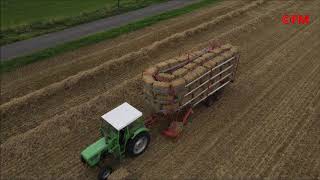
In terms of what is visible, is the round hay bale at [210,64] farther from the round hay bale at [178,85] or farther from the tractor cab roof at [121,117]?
the tractor cab roof at [121,117]

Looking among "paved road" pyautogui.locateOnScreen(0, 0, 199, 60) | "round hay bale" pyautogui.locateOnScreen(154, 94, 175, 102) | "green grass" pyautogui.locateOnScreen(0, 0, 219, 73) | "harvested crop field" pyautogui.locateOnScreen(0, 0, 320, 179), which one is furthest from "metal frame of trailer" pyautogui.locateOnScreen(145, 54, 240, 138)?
"paved road" pyautogui.locateOnScreen(0, 0, 199, 60)

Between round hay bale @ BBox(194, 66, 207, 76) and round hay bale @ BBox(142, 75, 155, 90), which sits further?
round hay bale @ BBox(194, 66, 207, 76)

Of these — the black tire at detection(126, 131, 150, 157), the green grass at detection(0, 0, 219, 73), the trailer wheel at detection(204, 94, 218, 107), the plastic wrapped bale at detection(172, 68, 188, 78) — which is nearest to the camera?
the black tire at detection(126, 131, 150, 157)

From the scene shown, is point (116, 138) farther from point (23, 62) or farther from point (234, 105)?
point (23, 62)

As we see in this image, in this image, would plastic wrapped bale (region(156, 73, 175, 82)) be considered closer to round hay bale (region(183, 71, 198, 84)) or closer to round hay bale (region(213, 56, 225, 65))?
round hay bale (region(183, 71, 198, 84))

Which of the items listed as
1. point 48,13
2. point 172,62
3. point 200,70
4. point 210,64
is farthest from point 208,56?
point 48,13

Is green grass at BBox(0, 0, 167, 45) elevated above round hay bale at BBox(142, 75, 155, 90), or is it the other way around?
round hay bale at BBox(142, 75, 155, 90)

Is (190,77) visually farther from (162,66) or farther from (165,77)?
(162,66)
